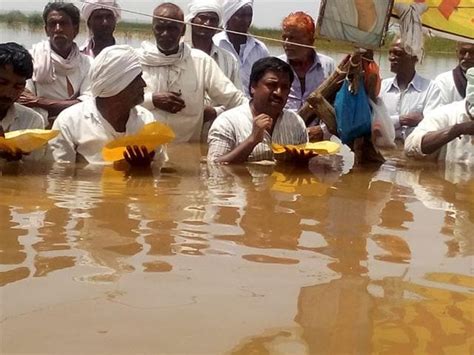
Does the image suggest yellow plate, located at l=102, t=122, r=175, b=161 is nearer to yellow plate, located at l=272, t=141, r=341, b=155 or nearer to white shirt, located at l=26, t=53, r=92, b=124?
yellow plate, located at l=272, t=141, r=341, b=155

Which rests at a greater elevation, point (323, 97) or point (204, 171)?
point (323, 97)

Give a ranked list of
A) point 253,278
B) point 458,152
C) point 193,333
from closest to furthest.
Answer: point 193,333 → point 253,278 → point 458,152

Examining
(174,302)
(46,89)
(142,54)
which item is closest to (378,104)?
(142,54)

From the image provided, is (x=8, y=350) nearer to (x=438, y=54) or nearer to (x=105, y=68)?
(x=105, y=68)

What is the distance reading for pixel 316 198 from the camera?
13.5ft

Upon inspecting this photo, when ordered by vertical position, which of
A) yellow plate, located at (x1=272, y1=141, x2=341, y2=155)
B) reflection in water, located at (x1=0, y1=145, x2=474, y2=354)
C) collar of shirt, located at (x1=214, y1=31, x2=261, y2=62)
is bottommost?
reflection in water, located at (x1=0, y1=145, x2=474, y2=354)

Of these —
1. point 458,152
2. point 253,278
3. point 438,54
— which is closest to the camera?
point 253,278

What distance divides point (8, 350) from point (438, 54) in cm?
2001

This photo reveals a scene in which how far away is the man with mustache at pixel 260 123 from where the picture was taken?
4879 millimetres

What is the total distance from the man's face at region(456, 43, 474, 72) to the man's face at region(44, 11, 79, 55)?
2938 mm

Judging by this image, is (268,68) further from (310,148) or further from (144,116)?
(144,116)

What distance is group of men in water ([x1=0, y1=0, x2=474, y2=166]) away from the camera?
4.61 m

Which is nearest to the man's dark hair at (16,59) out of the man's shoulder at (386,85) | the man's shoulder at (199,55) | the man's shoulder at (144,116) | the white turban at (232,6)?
the man's shoulder at (144,116)

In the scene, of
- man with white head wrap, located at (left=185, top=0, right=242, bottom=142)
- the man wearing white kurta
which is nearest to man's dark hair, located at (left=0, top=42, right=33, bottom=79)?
the man wearing white kurta
